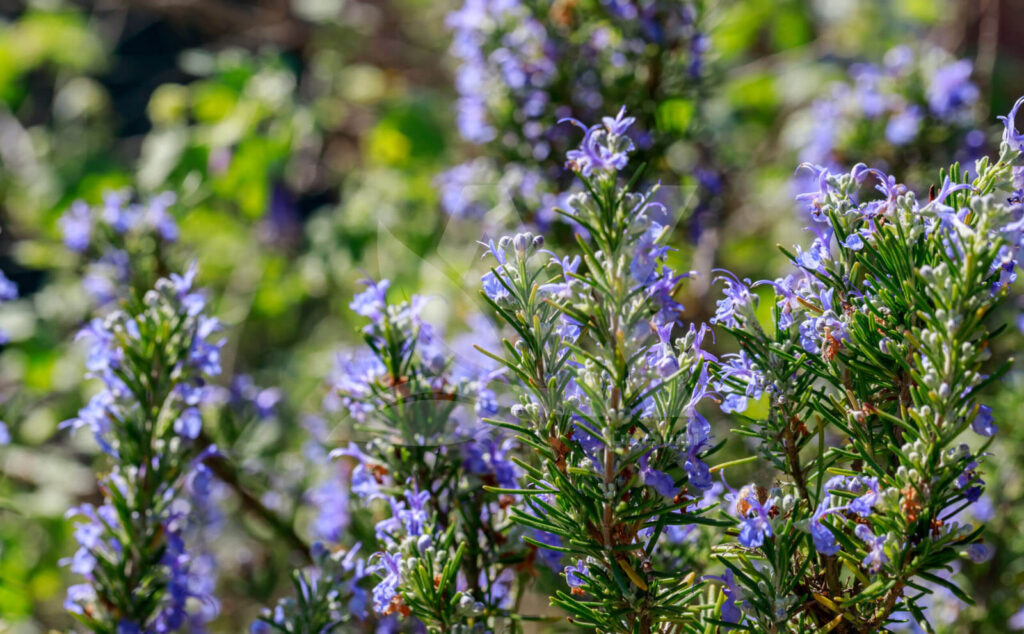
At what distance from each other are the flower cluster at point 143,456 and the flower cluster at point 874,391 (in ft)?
2.23

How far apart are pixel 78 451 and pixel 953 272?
8.13 ft

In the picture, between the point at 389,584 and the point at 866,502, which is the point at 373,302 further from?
the point at 866,502

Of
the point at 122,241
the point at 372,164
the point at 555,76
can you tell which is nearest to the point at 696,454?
the point at 555,76

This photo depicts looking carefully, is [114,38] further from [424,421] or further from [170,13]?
[424,421]

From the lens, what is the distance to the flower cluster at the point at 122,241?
1.50 m

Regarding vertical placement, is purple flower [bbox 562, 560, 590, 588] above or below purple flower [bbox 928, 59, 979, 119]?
below

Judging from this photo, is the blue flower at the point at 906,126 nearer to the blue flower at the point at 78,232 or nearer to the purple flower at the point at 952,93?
the purple flower at the point at 952,93

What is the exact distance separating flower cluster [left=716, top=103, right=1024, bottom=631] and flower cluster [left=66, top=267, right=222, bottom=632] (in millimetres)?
680

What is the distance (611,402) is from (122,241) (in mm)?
1088

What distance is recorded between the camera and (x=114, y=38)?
10.8ft

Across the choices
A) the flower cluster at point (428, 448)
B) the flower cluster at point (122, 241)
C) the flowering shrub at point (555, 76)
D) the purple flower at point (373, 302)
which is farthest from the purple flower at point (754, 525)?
the flower cluster at point (122, 241)

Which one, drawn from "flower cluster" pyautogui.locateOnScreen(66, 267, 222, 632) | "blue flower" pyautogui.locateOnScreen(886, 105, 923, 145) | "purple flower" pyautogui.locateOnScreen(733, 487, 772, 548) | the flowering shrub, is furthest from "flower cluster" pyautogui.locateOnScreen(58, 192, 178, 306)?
"blue flower" pyautogui.locateOnScreen(886, 105, 923, 145)

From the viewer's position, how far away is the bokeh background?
5.13 feet

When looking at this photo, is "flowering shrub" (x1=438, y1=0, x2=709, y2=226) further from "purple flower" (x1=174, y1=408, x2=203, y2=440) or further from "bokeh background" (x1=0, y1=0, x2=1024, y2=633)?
"purple flower" (x1=174, y1=408, x2=203, y2=440)
